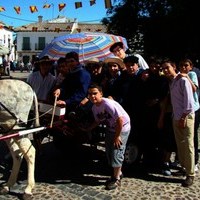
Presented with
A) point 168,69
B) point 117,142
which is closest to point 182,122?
point 168,69

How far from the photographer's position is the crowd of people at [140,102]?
5.02 metres

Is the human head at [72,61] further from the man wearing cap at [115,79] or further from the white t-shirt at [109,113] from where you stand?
the white t-shirt at [109,113]

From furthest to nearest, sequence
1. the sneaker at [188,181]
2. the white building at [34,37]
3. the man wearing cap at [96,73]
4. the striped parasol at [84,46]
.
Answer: the white building at [34,37] < the striped parasol at [84,46] < the man wearing cap at [96,73] < the sneaker at [188,181]

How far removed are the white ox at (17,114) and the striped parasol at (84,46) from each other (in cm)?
337

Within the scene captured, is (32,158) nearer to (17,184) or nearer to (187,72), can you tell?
(17,184)

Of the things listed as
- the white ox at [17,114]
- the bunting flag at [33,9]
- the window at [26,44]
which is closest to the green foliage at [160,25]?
the bunting flag at [33,9]

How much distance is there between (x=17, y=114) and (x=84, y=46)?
12.4 feet

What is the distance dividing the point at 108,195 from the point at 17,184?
1.37 metres

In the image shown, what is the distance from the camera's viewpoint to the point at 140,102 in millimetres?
5617

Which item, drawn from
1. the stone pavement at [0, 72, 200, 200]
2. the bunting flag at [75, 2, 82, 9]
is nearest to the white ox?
the stone pavement at [0, 72, 200, 200]

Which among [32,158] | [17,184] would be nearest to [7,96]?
[32,158]

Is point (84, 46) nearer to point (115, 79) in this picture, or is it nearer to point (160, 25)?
point (115, 79)

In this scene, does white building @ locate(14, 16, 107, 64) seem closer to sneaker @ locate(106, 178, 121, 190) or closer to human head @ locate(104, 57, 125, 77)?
human head @ locate(104, 57, 125, 77)

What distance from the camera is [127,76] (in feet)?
18.1
